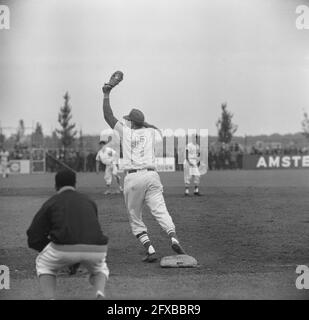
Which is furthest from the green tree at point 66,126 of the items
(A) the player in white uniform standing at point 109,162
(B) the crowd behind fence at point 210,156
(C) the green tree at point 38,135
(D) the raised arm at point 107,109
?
(D) the raised arm at point 107,109

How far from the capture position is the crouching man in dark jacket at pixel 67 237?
247 inches

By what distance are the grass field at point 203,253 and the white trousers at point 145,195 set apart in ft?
2.13

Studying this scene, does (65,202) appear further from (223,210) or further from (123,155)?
(223,210)

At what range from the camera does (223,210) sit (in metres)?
16.5

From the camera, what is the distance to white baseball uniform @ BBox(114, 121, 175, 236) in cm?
942

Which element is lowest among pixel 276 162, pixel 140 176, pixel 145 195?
pixel 276 162

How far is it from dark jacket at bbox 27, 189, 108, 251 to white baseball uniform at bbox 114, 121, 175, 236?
2.93 m

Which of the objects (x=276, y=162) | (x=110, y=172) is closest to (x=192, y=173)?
(x=110, y=172)

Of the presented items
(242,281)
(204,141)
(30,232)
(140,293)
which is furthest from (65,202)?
(204,141)

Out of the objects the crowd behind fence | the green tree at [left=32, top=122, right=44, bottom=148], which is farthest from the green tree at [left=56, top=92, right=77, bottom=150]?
the crowd behind fence

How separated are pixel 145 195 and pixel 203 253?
1.30 m

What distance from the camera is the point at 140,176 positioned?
30.9 ft

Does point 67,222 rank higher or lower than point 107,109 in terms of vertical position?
lower

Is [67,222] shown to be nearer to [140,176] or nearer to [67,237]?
[67,237]
